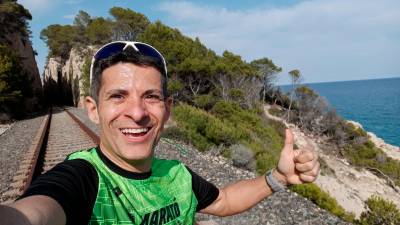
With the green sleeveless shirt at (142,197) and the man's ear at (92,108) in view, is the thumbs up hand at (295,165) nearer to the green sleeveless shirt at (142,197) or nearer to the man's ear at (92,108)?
the green sleeveless shirt at (142,197)

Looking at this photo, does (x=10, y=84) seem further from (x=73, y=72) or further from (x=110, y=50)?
(x=110, y=50)

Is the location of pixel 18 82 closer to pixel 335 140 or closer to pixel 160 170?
pixel 335 140

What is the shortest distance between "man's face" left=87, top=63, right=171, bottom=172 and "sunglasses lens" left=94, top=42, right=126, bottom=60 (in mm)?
74

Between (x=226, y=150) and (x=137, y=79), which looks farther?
(x=226, y=150)

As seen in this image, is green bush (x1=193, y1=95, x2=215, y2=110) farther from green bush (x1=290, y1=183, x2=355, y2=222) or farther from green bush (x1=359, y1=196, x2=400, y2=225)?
green bush (x1=359, y1=196, x2=400, y2=225)

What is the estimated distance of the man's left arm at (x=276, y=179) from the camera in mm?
2330

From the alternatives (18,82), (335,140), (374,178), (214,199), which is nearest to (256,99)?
(335,140)

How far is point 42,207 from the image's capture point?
1451 millimetres

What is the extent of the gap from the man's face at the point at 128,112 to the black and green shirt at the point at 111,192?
0.26 ft

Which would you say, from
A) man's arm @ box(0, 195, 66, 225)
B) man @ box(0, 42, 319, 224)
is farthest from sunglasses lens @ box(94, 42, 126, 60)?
man's arm @ box(0, 195, 66, 225)

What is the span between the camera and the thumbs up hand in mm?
2312

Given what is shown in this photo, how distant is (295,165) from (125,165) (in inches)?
43.6

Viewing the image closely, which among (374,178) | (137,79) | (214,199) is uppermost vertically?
(137,79)

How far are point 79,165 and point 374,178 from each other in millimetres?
24933
